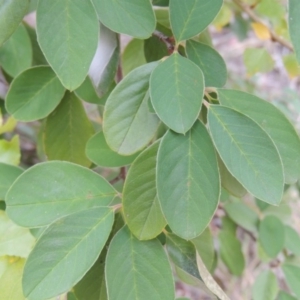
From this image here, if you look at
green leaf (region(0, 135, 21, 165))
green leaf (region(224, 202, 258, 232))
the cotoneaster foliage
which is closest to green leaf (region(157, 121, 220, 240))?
the cotoneaster foliage

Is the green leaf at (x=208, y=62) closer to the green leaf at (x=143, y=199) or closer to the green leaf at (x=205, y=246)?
the green leaf at (x=143, y=199)

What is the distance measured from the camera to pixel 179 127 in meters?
0.49

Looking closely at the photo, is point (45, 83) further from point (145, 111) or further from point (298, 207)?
point (298, 207)

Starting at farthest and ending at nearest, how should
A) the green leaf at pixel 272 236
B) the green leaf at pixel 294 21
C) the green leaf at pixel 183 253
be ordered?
1. the green leaf at pixel 272 236
2. the green leaf at pixel 183 253
3. the green leaf at pixel 294 21

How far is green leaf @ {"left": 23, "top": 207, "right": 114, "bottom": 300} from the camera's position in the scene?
500 mm

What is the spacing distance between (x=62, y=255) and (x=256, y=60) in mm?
1034

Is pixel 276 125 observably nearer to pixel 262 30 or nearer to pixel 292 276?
pixel 292 276

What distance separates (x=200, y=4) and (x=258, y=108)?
0.53 feet

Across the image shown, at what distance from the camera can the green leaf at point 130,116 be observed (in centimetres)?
54

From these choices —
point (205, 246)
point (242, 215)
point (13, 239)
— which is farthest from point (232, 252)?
point (13, 239)

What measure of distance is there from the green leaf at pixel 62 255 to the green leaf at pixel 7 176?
0.17m

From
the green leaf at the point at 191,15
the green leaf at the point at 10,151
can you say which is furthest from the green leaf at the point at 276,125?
the green leaf at the point at 10,151

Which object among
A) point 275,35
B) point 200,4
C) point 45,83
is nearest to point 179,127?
point 200,4

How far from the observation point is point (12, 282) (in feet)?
2.04
